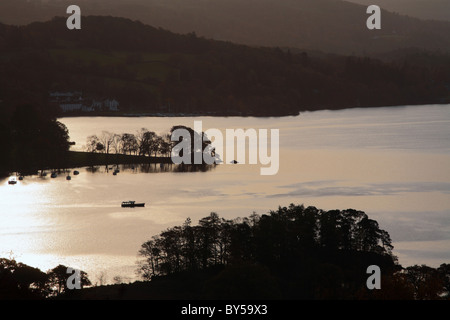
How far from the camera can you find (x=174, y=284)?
20641 millimetres

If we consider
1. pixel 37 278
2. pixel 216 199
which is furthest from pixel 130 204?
pixel 37 278

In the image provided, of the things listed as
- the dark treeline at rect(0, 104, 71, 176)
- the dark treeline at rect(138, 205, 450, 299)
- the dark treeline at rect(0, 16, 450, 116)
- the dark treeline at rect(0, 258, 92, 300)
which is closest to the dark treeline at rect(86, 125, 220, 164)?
the dark treeline at rect(0, 104, 71, 176)

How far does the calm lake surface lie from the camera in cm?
2852

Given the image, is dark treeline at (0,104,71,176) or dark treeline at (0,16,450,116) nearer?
dark treeline at (0,104,71,176)

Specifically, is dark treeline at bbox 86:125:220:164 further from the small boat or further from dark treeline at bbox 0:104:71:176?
the small boat

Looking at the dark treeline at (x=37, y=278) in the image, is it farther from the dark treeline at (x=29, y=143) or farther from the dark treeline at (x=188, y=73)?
the dark treeline at (x=188, y=73)

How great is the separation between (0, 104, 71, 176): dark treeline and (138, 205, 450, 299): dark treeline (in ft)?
84.9

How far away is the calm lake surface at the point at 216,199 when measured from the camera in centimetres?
2852

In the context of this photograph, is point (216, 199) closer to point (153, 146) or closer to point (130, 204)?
point (130, 204)

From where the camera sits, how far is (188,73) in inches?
4936

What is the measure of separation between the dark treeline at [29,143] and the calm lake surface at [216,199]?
301cm

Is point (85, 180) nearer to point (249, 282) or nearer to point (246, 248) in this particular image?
point (246, 248)

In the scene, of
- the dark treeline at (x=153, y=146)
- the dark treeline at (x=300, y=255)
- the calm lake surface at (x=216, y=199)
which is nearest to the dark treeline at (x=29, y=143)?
the calm lake surface at (x=216, y=199)

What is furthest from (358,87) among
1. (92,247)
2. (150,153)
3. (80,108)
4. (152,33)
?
(92,247)
